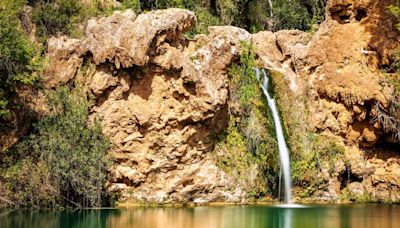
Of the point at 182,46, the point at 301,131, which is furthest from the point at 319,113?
the point at 182,46

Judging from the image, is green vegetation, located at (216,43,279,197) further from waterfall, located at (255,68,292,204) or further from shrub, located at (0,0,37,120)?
shrub, located at (0,0,37,120)

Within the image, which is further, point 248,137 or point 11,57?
point 248,137

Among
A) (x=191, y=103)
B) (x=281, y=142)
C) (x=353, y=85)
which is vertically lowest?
(x=281, y=142)

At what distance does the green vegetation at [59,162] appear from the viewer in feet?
93.0

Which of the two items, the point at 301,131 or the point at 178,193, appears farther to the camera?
the point at 301,131

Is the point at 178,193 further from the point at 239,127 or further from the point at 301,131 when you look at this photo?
the point at 301,131

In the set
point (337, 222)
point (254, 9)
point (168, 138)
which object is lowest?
point (337, 222)

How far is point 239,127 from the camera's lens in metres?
33.2

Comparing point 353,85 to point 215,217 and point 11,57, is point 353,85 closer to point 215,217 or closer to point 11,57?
point 215,217

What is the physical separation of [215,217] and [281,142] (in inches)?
380

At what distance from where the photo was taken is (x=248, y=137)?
32.8 meters

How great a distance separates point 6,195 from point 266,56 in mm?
17746

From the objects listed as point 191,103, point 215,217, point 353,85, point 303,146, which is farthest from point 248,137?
Result: point 215,217

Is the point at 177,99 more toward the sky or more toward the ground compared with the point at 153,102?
more toward the sky
